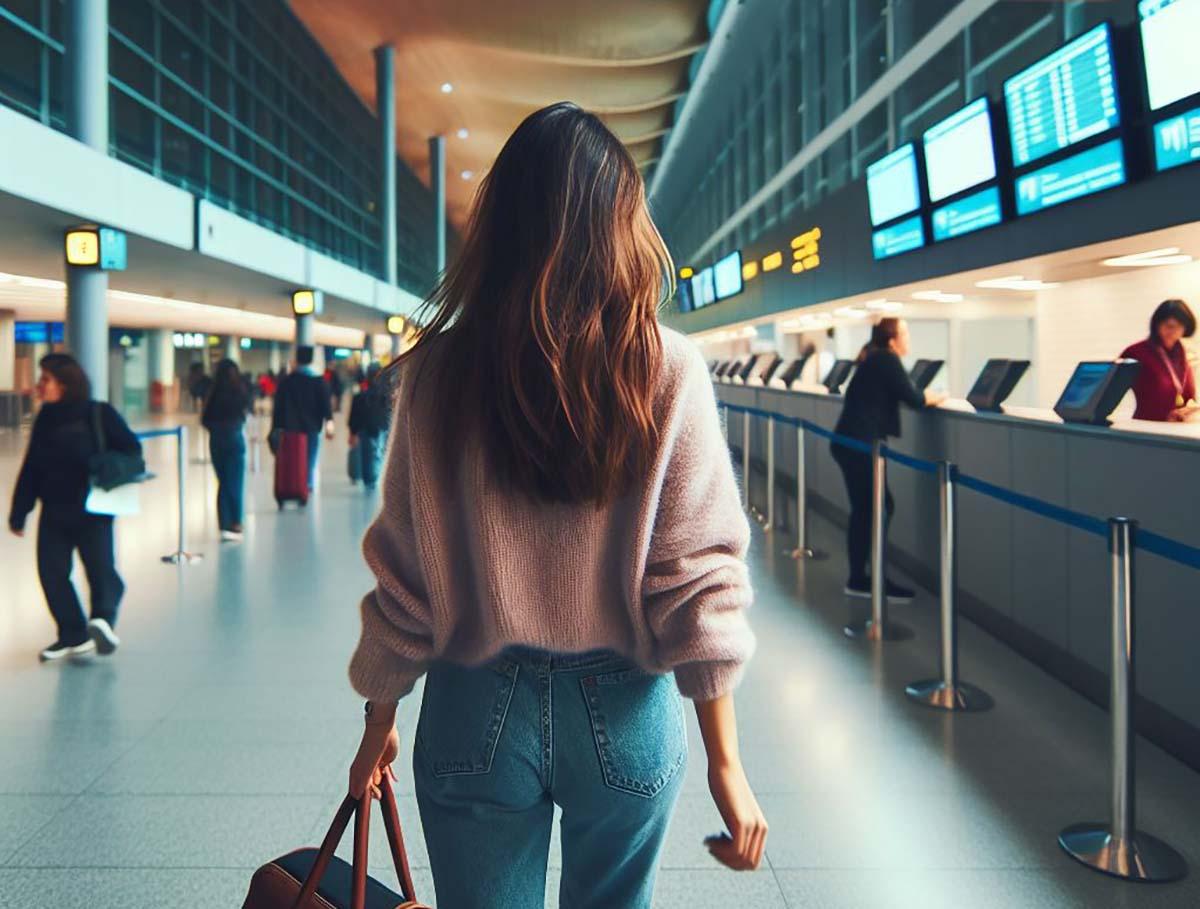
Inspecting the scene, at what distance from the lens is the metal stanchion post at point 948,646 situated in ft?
14.7

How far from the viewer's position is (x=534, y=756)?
1.29 m

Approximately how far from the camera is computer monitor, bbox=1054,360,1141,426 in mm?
4980

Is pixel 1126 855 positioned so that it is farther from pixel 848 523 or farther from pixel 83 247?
pixel 83 247

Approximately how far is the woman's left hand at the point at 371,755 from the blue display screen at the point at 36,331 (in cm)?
2947

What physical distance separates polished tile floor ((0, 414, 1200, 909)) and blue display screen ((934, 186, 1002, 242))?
3232 millimetres

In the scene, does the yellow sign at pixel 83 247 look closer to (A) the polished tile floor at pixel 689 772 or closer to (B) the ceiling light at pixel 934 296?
(A) the polished tile floor at pixel 689 772

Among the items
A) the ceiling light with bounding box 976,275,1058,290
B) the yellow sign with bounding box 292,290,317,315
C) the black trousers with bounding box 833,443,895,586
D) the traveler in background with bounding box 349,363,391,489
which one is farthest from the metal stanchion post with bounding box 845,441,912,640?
the yellow sign with bounding box 292,290,317,315

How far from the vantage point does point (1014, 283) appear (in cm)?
995

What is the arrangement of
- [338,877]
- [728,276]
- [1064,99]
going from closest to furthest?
[338,877] < [1064,99] < [728,276]

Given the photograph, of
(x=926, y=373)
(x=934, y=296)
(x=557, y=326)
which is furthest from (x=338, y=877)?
(x=934, y=296)

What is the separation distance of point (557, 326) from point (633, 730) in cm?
50

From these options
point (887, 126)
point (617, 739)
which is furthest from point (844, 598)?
point (887, 126)

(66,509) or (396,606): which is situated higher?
(396,606)

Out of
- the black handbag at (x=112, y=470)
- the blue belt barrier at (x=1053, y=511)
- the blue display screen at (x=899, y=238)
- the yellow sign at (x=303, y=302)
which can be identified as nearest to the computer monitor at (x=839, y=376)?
the blue display screen at (x=899, y=238)
